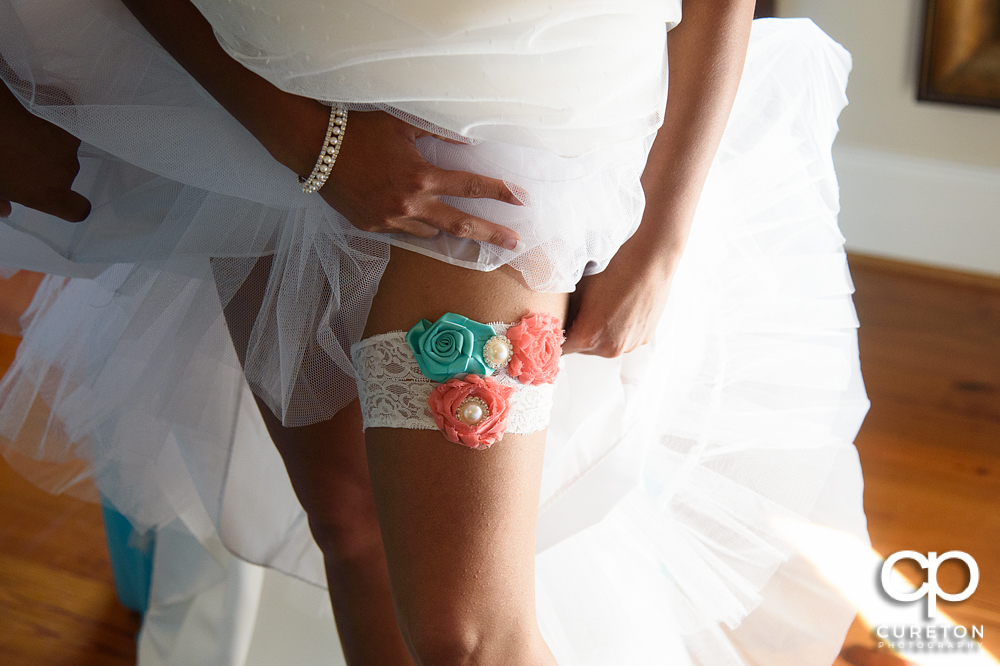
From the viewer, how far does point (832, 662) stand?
1.18 metres

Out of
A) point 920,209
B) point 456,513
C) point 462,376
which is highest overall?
point 462,376

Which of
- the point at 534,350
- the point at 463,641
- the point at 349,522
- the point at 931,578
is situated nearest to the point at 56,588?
the point at 349,522

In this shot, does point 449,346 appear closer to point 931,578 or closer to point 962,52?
point 931,578

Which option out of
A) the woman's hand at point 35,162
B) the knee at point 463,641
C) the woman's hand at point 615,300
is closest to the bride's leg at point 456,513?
the knee at point 463,641

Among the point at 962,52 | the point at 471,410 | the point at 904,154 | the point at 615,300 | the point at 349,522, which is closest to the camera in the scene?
the point at 471,410

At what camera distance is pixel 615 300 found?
2.78ft

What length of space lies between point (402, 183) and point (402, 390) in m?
0.18

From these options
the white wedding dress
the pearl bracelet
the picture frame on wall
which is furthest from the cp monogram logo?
the picture frame on wall

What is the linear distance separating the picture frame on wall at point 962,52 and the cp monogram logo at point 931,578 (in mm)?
1349

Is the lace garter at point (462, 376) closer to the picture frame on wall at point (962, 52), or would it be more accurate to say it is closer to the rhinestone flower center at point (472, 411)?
the rhinestone flower center at point (472, 411)

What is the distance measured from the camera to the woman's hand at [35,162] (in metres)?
0.85

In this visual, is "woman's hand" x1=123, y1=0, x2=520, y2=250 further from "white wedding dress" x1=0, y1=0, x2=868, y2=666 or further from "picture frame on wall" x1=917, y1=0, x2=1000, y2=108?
"picture frame on wall" x1=917, y1=0, x2=1000, y2=108

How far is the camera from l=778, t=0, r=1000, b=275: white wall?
2.24 m

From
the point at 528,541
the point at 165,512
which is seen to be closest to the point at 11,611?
the point at 165,512
